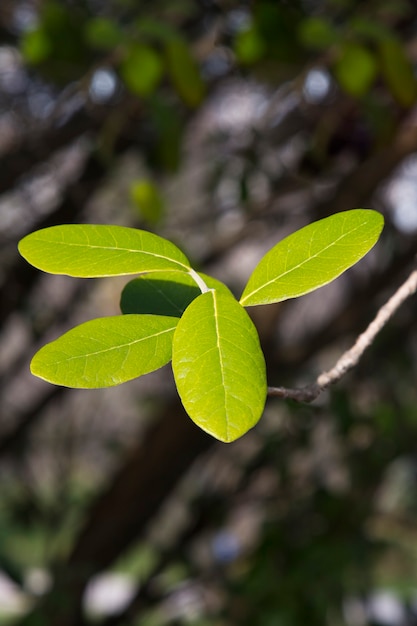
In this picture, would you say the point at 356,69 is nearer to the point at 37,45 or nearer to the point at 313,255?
the point at 37,45

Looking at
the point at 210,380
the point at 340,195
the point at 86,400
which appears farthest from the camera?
the point at 86,400

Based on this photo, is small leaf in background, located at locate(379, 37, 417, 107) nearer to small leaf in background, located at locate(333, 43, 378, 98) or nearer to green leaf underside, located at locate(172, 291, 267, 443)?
small leaf in background, located at locate(333, 43, 378, 98)

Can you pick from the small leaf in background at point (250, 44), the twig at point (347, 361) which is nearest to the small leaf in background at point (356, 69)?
the small leaf in background at point (250, 44)

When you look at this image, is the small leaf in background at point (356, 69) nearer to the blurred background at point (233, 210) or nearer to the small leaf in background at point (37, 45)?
the blurred background at point (233, 210)

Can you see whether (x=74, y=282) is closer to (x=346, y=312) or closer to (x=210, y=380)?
(x=346, y=312)

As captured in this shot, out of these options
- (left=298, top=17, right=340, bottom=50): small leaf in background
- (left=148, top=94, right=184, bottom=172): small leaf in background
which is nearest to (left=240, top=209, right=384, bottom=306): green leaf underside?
(left=298, top=17, right=340, bottom=50): small leaf in background

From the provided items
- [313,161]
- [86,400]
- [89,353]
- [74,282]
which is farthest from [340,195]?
[86,400]

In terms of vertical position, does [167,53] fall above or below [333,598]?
above
